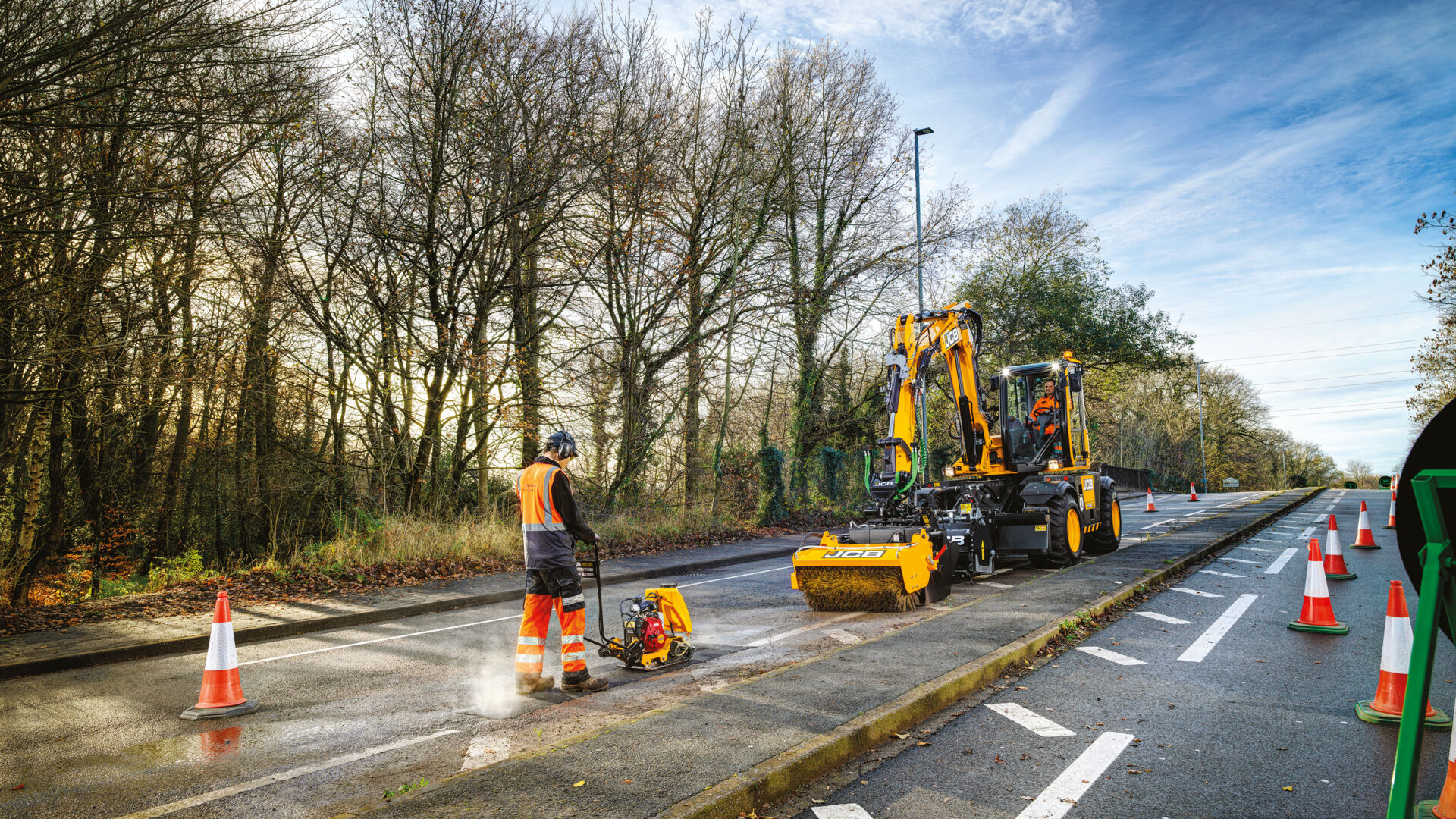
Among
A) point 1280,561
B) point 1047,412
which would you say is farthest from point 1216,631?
point 1280,561

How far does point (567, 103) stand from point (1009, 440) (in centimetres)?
1055

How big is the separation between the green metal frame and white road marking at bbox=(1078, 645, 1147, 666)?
398 cm

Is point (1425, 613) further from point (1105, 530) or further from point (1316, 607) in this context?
point (1105, 530)

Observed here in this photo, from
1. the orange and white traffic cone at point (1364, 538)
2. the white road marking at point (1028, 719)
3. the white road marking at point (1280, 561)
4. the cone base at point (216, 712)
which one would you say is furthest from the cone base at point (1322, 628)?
the cone base at point (216, 712)

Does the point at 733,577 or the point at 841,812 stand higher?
the point at 841,812

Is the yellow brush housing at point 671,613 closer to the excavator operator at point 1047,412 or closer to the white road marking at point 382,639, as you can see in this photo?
the white road marking at point 382,639

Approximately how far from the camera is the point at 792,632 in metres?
8.20

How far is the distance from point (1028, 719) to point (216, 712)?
5.61 meters

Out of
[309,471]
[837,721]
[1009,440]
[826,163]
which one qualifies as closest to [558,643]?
[837,721]

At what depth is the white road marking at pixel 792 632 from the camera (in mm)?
7699

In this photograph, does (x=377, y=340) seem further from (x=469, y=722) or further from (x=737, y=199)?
(x=469, y=722)

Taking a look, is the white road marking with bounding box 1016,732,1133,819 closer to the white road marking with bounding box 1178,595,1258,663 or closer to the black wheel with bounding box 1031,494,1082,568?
the white road marking with bounding box 1178,595,1258,663

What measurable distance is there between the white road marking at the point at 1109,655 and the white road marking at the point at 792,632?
2.47m

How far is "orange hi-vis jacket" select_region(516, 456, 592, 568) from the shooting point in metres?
6.32
